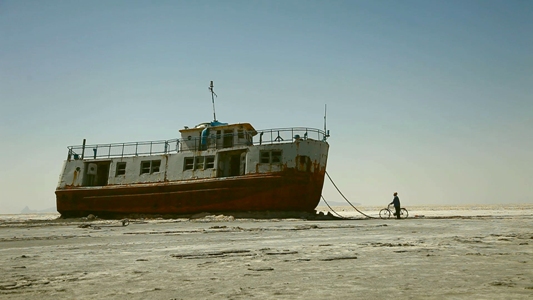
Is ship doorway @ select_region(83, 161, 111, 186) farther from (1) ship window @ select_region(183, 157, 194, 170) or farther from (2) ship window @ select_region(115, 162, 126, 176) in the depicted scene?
(1) ship window @ select_region(183, 157, 194, 170)

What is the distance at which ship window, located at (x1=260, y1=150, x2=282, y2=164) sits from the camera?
20.2 m

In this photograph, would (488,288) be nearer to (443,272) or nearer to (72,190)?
(443,272)

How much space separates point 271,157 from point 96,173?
13.7 metres

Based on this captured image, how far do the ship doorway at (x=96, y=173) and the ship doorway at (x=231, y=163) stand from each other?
29.4ft

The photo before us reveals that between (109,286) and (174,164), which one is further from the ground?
(174,164)

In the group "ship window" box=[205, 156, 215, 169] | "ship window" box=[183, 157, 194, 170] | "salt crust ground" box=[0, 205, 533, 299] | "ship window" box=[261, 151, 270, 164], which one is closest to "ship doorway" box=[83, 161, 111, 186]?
"ship window" box=[183, 157, 194, 170]

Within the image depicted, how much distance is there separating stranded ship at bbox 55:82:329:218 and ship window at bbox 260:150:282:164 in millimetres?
58

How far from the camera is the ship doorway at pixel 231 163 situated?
21.2 meters

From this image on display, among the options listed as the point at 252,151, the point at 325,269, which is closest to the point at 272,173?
the point at 252,151

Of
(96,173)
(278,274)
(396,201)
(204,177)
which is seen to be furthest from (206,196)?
(278,274)

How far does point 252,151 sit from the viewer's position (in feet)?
67.6

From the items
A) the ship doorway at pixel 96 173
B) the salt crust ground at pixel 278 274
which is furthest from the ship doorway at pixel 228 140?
the salt crust ground at pixel 278 274

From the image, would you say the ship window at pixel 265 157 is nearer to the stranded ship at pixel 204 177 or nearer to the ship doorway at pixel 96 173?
the stranded ship at pixel 204 177

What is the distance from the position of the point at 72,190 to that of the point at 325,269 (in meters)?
25.1
